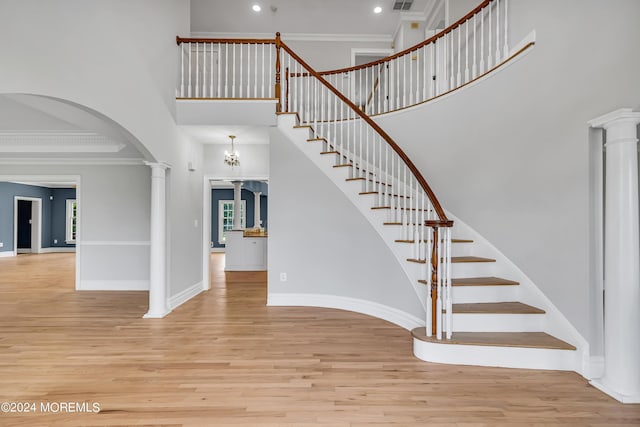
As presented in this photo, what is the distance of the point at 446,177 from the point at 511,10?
189 cm

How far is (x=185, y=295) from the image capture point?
4.84 metres

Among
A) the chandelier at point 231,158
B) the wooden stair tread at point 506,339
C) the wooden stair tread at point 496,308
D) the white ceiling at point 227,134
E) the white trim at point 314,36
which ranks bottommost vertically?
the wooden stair tread at point 506,339

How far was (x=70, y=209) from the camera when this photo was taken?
12961 mm

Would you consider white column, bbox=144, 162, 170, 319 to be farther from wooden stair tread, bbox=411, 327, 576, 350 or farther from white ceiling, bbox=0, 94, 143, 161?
wooden stair tread, bbox=411, 327, 576, 350

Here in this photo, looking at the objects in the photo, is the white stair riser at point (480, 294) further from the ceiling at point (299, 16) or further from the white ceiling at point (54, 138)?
the ceiling at point (299, 16)

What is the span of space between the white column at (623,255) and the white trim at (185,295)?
15.0 feet

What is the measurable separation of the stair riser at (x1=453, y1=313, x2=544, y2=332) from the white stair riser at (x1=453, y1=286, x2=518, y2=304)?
0.25 m

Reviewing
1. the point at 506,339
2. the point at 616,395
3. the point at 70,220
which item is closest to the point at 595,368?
the point at 616,395

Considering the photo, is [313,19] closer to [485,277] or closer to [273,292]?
[273,292]

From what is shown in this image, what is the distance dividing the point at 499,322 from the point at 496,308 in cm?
13

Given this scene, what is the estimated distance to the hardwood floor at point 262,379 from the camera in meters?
2.00

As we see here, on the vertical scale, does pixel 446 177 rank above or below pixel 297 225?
above

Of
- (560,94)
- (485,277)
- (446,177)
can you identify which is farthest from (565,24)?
(485,277)

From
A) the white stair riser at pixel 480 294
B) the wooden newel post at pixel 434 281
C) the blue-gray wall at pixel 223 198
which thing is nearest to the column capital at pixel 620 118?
the wooden newel post at pixel 434 281
